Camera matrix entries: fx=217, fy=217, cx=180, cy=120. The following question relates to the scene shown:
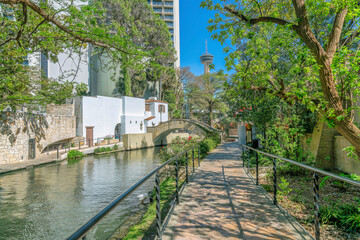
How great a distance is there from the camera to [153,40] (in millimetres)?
32625

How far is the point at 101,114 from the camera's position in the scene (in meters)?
24.3

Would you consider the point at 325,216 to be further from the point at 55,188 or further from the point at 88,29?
the point at 55,188

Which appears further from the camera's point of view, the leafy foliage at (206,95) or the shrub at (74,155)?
the leafy foliage at (206,95)

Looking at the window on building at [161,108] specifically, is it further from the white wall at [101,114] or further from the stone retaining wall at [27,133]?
the stone retaining wall at [27,133]

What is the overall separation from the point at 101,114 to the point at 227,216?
2293 centimetres

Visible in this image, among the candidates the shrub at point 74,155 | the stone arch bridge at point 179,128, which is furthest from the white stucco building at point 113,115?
the shrub at point 74,155

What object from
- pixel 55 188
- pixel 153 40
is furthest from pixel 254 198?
pixel 153 40

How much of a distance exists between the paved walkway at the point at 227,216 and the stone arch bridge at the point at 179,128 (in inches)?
647

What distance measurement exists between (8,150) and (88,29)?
13.4 m

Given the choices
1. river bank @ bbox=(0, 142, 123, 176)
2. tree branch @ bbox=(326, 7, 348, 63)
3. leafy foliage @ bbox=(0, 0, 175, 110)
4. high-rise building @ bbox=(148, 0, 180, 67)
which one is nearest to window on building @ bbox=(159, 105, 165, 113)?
river bank @ bbox=(0, 142, 123, 176)

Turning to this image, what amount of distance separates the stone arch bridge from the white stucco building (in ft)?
8.02

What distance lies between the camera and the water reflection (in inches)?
237

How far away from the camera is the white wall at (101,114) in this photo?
22450 mm

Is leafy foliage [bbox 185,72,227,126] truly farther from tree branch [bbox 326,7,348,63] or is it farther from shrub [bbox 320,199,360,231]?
shrub [bbox 320,199,360,231]
